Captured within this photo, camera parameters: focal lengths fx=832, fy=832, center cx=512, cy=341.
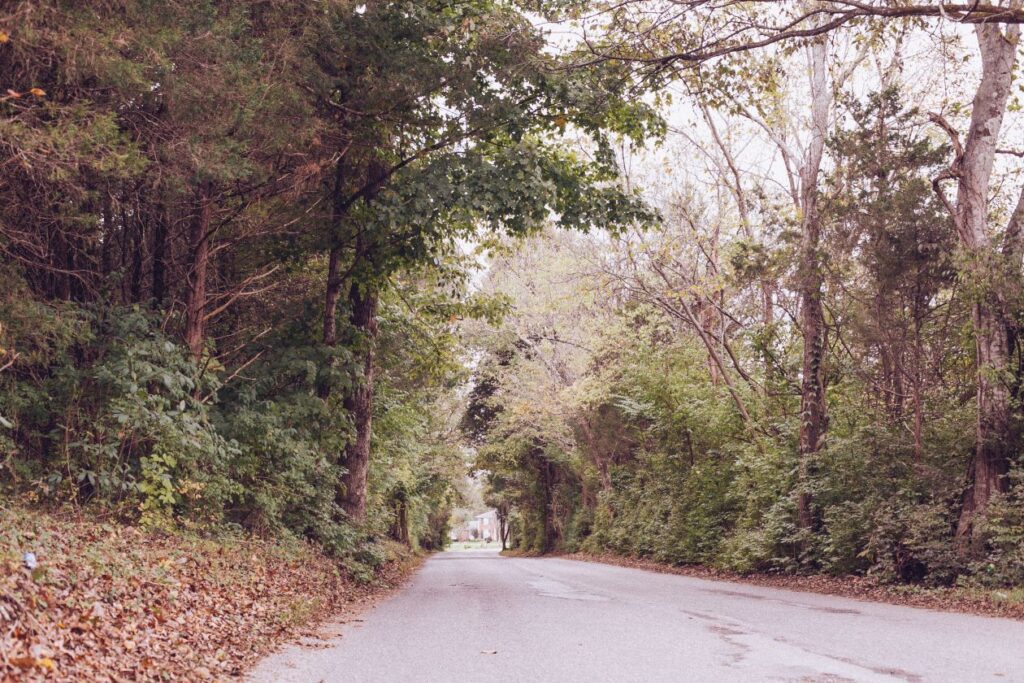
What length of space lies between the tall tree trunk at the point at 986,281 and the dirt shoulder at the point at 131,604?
10.3 m

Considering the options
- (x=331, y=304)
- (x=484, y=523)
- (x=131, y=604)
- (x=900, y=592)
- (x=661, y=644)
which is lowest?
(x=484, y=523)

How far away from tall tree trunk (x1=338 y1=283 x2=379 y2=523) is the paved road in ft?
13.1

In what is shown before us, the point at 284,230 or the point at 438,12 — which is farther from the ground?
the point at 438,12

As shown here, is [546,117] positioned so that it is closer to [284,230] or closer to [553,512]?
[284,230]

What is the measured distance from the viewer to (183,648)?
6.71 metres

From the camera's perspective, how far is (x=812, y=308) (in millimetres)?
18219

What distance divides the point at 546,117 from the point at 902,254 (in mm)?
6681

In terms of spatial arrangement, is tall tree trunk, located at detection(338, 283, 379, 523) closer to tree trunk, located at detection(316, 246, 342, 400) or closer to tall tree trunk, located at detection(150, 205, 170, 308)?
tree trunk, located at detection(316, 246, 342, 400)

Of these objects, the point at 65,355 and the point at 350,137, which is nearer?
Result: the point at 65,355

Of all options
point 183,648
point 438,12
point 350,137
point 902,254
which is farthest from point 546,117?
point 183,648

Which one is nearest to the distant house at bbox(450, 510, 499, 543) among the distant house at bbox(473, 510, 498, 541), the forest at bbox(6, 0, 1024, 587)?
the distant house at bbox(473, 510, 498, 541)

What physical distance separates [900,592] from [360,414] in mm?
10477

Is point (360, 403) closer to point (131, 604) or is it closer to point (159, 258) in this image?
point (159, 258)

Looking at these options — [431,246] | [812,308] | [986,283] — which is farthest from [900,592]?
[431,246]
